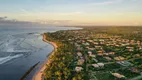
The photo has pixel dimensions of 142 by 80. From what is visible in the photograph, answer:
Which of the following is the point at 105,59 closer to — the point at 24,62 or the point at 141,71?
the point at 141,71

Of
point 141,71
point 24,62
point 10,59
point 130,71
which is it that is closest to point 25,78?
point 24,62

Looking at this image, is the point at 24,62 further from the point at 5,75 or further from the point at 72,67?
the point at 72,67

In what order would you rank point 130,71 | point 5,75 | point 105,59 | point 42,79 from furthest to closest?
point 105,59, point 130,71, point 5,75, point 42,79

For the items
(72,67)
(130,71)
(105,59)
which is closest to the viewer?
(130,71)

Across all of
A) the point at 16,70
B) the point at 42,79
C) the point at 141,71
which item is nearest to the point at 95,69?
the point at 141,71

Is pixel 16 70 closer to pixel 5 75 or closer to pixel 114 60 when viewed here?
pixel 5 75

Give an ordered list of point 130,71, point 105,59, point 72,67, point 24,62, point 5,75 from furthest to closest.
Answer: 1. point 105,59
2. point 24,62
3. point 72,67
4. point 130,71
5. point 5,75

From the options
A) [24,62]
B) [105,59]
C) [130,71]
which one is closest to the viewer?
[130,71]

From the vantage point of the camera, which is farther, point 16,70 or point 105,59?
point 105,59

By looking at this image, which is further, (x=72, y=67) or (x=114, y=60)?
(x=114, y=60)
